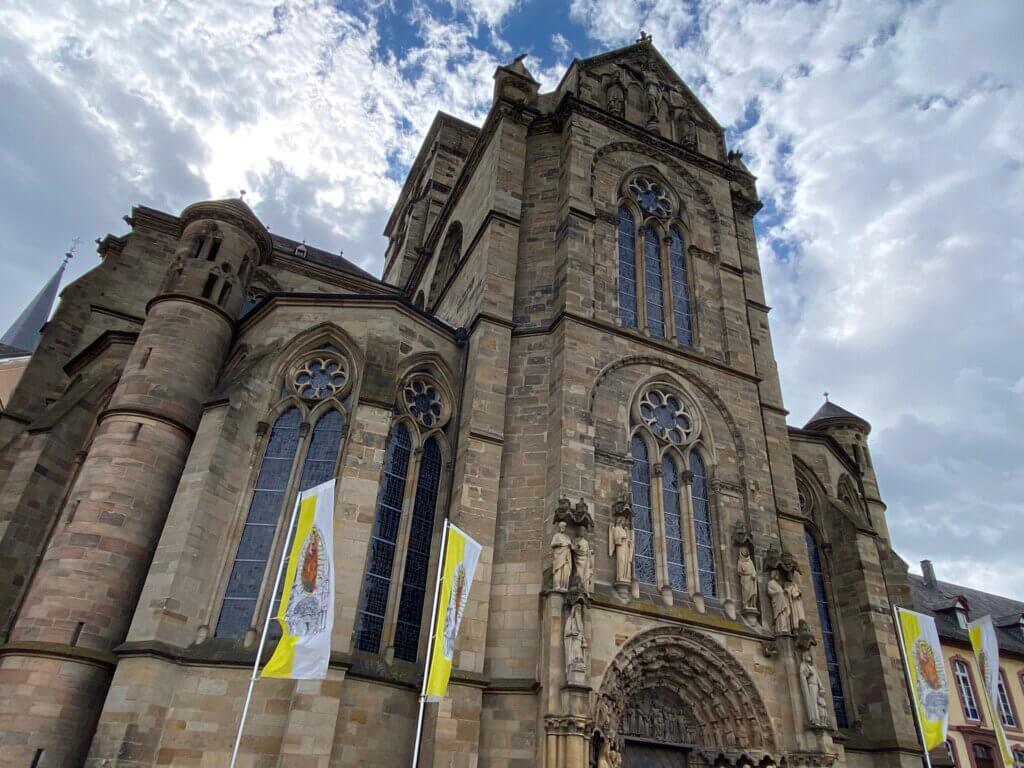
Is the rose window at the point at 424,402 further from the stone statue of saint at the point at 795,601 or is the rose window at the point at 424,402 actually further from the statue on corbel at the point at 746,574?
the stone statue of saint at the point at 795,601

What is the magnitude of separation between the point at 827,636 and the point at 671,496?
6.36 m

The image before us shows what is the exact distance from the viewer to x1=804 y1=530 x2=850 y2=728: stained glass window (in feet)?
56.1

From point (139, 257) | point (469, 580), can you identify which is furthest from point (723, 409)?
point (139, 257)

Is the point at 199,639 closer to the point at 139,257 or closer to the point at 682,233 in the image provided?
the point at 139,257

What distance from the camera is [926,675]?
47.3 ft

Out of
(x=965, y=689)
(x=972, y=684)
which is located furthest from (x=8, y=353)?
(x=972, y=684)

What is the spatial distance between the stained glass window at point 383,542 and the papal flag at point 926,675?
1002 cm

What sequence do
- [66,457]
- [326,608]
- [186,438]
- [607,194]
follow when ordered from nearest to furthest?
[326,608] → [186,438] → [66,457] → [607,194]

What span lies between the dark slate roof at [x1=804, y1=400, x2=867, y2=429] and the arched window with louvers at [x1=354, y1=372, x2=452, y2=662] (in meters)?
14.8

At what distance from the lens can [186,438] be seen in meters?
13.9

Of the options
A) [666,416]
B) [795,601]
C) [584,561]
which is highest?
[666,416]

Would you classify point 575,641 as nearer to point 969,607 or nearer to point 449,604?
point 449,604

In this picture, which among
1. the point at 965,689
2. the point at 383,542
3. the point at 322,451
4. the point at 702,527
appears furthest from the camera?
the point at 965,689

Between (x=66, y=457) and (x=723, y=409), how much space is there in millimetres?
14334
